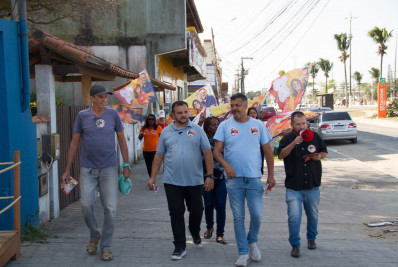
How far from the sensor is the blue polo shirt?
15.9 ft

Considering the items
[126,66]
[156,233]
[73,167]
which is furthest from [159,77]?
[156,233]

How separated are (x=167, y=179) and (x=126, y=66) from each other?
14.4m

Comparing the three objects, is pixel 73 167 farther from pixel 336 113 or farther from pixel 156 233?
pixel 336 113

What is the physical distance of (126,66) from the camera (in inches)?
735

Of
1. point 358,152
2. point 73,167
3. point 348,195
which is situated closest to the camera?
point 73,167

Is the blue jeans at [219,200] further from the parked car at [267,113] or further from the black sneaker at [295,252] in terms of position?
the parked car at [267,113]

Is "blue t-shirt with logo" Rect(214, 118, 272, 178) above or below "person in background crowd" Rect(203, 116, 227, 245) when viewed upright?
above

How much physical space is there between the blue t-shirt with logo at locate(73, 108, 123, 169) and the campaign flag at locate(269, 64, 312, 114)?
5267mm

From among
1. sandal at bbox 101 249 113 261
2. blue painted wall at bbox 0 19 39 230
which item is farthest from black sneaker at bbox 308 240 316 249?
blue painted wall at bbox 0 19 39 230

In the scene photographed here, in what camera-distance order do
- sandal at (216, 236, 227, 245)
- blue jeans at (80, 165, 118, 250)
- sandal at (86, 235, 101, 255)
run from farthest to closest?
sandal at (216, 236, 227, 245), sandal at (86, 235, 101, 255), blue jeans at (80, 165, 118, 250)

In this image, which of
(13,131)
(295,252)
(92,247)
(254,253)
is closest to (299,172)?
(295,252)

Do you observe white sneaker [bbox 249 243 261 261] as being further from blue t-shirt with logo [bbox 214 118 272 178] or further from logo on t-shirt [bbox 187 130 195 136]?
logo on t-shirt [bbox 187 130 195 136]

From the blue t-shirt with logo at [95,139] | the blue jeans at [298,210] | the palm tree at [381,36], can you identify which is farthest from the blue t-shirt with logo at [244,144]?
the palm tree at [381,36]

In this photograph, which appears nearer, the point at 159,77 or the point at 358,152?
the point at 358,152
